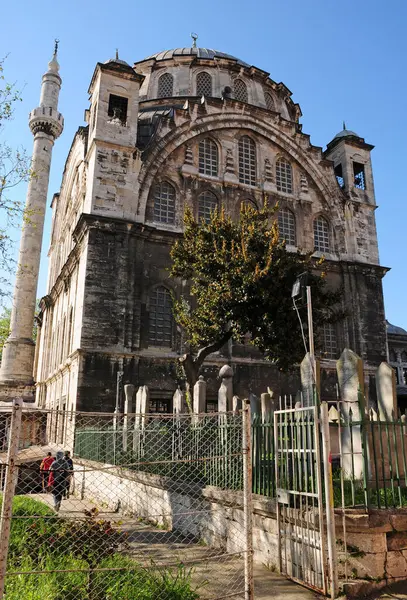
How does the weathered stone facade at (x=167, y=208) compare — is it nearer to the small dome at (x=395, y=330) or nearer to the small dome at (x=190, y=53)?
the small dome at (x=190, y=53)

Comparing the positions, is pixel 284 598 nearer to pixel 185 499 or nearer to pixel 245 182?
pixel 185 499

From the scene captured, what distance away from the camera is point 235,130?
957 inches

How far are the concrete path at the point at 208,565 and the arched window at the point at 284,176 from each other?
62.6ft

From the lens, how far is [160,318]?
20078mm

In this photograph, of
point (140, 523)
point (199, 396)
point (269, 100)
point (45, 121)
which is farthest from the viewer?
point (45, 121)

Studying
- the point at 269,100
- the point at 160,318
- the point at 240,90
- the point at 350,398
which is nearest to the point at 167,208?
the point at 160,318

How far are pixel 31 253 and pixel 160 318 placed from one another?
13443 mm

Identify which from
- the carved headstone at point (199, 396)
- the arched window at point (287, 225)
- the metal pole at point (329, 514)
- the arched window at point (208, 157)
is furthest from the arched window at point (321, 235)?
the metal pole at point (329, 514)

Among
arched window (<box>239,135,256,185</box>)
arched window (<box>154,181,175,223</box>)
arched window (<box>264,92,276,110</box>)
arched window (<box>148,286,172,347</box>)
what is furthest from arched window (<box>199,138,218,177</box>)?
arched window (<box>264,92,276,110</box>)

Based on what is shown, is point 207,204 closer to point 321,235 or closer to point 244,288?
point 321,235

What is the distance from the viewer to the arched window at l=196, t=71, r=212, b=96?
2898 cm

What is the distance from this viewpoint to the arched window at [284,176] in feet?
81.3

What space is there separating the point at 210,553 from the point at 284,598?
221 cm

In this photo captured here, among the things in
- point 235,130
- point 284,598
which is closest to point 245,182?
point 235,130
